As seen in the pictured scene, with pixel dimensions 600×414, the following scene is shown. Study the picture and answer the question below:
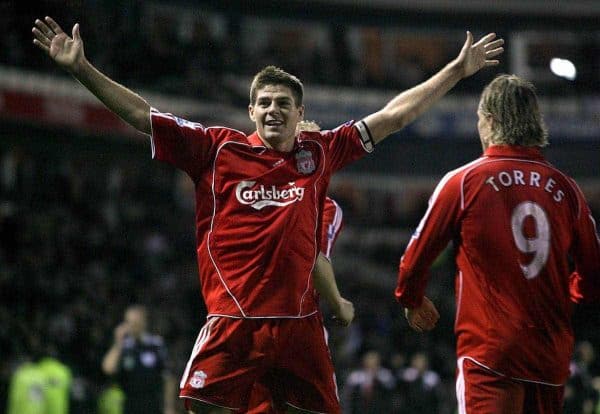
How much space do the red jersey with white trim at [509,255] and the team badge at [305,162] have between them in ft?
2.46

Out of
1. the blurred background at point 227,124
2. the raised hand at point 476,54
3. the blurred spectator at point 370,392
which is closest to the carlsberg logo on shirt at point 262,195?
the raised hand at point 476,54

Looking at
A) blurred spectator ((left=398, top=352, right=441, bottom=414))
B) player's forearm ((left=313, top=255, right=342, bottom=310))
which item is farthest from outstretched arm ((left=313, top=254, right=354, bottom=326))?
blurred spectator ((left=398, top=352, right=441, bottom=414))

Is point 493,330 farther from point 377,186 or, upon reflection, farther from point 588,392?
point 377,186

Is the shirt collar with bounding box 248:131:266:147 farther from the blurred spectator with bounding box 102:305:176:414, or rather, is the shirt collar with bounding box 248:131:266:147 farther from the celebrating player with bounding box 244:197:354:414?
the blurred spectator with bounding box 102:305:176:414

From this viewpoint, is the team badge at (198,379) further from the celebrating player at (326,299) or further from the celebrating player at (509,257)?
the celebrating player at (509,257)

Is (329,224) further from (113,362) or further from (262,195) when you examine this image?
(113,362)

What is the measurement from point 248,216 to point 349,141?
2.48 feet

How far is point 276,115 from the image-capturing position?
5051 millimetres

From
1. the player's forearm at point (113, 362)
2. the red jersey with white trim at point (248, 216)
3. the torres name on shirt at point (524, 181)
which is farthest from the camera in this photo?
the player's forearm at point (113, 362)

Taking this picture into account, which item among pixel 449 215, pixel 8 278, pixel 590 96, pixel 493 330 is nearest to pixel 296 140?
pixel 449 215

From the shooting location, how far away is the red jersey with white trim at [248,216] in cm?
484

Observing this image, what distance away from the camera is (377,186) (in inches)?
1272

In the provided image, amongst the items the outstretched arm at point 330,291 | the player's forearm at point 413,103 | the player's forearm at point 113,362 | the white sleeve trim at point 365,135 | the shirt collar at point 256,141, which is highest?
the player's forearm at point 413,103

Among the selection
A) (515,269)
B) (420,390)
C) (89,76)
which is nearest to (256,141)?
(89,76)
